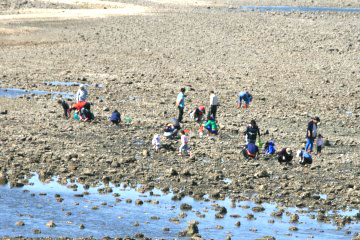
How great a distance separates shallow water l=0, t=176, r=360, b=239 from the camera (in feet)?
61.0

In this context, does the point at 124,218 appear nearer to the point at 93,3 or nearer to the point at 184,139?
the point at 184,139

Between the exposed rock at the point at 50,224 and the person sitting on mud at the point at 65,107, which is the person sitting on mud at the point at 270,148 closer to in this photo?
the person sitting on mud at the point at 65,107

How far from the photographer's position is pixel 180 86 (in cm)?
3878

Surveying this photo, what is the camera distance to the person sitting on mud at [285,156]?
24.3 meters

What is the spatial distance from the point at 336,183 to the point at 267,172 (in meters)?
1.94

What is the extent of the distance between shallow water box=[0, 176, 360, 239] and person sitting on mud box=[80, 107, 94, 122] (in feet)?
26.5

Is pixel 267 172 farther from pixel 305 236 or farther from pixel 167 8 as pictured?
pixel 167 8

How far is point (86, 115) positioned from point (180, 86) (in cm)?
969

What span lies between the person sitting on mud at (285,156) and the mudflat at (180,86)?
0.97ft

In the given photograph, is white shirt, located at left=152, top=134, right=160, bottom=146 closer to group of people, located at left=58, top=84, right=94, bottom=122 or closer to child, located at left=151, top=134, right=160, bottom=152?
child, located at left=151, top=134, right=160, bottom=152

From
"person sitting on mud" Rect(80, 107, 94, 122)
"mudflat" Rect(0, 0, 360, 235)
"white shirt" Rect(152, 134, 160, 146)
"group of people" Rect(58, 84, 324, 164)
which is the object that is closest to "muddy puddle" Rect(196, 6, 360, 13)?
"mudflat" Rect(0, 0, 360, 235)

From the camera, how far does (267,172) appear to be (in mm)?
23406

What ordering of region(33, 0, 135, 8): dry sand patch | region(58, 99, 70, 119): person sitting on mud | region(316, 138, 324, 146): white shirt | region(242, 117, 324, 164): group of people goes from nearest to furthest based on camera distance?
region(242, 117, 324, 164): group of people → region(316, 138, 324, 146): white shirt → region(58, 99, 70, 119): person sitting on mud → region(33, 0, 135, 8): dry sand patch

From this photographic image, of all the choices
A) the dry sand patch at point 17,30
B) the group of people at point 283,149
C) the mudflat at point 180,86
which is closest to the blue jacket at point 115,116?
the mudflat at point 180,86
